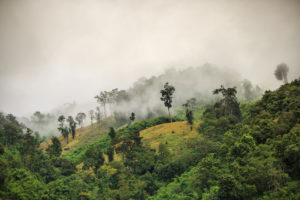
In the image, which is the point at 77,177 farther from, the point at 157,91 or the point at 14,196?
the point at 157,91

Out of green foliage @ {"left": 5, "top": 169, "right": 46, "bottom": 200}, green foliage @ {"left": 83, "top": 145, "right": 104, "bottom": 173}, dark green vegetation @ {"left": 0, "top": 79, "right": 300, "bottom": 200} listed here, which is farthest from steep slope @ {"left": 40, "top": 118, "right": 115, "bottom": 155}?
green foliage @ {"left": 5, "top": 169, "right": 46, "bottom": 200}

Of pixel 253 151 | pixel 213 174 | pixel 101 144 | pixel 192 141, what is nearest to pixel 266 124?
pixel 253 151

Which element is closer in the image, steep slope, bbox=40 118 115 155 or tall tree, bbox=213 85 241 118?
tall tree, bbox=213 85 241 118

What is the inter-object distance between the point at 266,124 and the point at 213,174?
13808 mm

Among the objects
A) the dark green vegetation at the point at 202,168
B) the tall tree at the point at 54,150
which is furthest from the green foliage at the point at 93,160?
the tall tree at the point at 54,150

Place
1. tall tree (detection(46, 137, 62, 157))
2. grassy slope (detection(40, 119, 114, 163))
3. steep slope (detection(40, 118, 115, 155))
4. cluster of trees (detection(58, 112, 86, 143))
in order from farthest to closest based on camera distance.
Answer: cluster of trees (detection(58, 112, 86, 143)) → steep slope (detection(40, 118, 115, 155)) → grassy slope (detection(40, 119, 114, 163)) → tall tree (detection(46, 137, 62, 157))

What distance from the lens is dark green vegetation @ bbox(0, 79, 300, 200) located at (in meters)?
25.8

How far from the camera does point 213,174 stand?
104 feet

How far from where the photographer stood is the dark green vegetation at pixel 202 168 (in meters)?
25.8

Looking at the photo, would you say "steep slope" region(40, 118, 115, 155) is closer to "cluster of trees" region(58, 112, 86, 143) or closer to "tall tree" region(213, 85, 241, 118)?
"cluster of trees" region(58, 112, 86, 143)

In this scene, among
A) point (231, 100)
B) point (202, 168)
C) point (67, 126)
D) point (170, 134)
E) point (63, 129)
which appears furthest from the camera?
point (67, 126)

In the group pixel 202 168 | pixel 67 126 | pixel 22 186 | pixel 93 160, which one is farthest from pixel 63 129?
pixel 202 168

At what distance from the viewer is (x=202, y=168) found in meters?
32.2

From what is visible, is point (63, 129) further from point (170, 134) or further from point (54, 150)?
point (170, 134)
